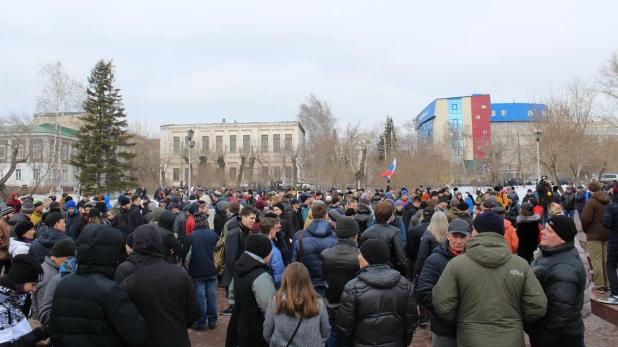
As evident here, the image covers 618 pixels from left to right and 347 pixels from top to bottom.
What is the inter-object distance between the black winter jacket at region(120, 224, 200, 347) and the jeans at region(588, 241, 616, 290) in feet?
24.0

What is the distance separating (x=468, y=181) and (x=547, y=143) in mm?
23708

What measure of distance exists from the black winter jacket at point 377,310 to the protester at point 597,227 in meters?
5.62

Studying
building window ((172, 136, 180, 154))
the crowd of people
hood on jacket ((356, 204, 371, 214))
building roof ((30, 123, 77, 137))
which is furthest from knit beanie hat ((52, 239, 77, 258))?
building window ((172, 136, 180, 154))

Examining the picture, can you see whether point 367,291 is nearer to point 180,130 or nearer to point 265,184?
point 265,184

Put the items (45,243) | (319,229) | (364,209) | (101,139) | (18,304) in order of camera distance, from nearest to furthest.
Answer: (18,304)
(319,229)
(45,243)
(364,209)
(101,139)

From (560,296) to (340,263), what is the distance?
2.13 meters

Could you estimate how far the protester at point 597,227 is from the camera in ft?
Answer: 24.2

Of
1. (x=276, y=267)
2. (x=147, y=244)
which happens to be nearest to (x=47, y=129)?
(x=276, y=267)

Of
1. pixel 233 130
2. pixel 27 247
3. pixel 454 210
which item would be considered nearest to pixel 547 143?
pixel 454 210

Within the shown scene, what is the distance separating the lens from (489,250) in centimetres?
335

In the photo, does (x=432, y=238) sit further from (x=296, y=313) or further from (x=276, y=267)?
(x=296, y=313)

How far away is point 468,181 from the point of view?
49.5m

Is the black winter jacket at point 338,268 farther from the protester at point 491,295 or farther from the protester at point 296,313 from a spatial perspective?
the protester at point 491,295

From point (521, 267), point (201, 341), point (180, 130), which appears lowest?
point (201, 341)
